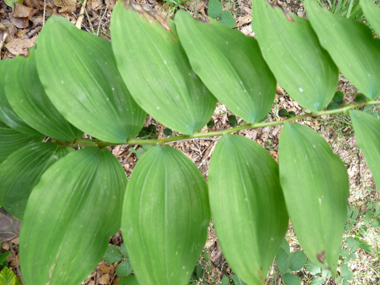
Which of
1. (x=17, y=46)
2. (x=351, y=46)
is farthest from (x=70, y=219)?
(x=17, y=46)

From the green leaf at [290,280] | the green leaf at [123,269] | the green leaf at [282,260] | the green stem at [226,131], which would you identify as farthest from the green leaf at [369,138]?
the green leaf at [123,269]

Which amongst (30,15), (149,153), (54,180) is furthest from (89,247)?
(30,15)

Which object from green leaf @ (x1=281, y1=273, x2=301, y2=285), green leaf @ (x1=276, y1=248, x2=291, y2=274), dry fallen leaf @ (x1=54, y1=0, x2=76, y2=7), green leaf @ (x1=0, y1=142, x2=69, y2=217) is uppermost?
dry fallen leaf @ (x1=54, y1=0, x2=76, y2=7)

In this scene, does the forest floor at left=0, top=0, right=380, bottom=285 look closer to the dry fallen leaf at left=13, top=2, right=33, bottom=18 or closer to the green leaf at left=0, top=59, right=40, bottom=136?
the dry fallen leaf at left=13, top=2, right=33, bottom=18

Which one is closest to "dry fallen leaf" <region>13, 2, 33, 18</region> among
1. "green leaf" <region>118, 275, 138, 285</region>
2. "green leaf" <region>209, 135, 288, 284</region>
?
"green leaf" <region>209, 135, 288, 284</region>

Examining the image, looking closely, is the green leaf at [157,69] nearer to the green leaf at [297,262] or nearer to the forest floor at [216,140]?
the forest floor at [216,140]
